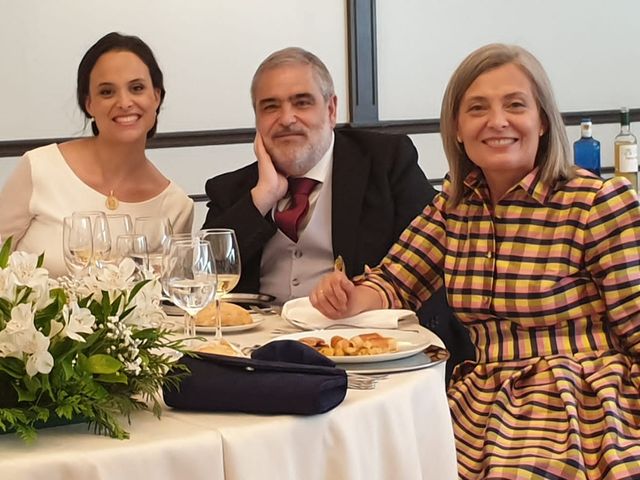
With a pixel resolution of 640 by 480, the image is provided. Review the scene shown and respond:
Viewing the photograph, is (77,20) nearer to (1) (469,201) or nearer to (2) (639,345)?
(1) (469,201)

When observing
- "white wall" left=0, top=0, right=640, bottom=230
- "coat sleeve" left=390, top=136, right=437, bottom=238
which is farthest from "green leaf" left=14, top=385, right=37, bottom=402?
"white wall" left=0, top=0, right=640, bottom=230

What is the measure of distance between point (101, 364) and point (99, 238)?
67cm

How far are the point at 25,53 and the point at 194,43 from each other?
0.83m

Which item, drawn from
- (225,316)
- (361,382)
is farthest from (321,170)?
(361,382)

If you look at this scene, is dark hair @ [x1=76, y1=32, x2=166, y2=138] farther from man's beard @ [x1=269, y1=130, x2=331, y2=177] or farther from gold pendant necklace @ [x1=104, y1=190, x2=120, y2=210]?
man's beard @ [x1=269, y1=130, x2=331, y2=177]

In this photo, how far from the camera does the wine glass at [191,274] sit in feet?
5.53

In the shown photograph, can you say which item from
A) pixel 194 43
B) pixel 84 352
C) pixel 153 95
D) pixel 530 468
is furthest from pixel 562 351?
pixel 194 43

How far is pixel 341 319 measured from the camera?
2.21m

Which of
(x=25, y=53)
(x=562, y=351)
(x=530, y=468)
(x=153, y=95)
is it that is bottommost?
(x=530, y=468)

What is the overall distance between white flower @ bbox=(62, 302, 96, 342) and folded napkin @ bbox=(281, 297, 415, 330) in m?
0.84

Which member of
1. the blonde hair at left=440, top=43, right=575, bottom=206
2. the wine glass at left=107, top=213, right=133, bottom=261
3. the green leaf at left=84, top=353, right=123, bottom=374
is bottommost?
the green leaf at left=84, top=353, right=123, bottom=374

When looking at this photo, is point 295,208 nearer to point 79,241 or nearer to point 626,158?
point 79,241

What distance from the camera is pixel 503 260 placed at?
2166 millimetres

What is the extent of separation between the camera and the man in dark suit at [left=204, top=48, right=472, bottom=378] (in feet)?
9.46
